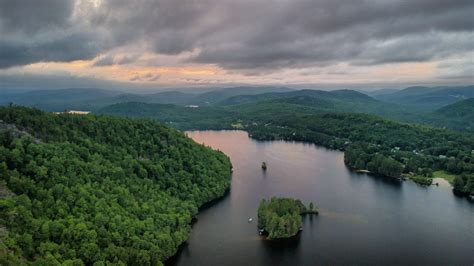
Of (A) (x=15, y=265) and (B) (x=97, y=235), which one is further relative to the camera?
(B) (x=97, y=235)

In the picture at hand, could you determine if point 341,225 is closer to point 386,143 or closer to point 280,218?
point 280,218

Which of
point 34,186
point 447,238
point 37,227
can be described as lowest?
point 447,238

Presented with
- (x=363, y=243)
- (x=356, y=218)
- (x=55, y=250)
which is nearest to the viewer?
(x=55, y=250)

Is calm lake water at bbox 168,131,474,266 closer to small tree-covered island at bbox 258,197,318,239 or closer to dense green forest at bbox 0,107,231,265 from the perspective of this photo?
small tree-covered island at bbox 258,197,318,239

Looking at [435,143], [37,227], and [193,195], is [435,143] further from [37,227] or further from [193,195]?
[37,227]

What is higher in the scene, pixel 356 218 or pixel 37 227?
pixel 37 227

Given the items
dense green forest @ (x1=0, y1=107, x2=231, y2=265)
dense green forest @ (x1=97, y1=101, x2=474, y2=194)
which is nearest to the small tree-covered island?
dense green forest @ (x1=0, y1=107, x2=231, y2=265)

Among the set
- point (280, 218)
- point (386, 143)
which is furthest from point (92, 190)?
point (386, 143)

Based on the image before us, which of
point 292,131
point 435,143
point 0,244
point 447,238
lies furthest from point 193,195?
point 292,131
